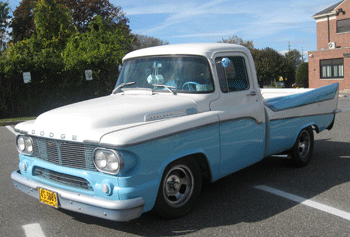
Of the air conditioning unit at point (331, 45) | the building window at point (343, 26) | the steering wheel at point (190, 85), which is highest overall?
the building window at point (343, 26)

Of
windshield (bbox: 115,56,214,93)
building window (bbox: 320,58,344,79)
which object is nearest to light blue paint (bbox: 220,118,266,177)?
windshield (bbox: 115,56,214,93)

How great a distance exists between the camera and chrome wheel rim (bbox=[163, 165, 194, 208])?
4074 mm

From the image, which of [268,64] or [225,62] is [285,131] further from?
[268,64]

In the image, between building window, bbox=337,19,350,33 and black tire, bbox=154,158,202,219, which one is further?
building window, bbox=337,19,350,33

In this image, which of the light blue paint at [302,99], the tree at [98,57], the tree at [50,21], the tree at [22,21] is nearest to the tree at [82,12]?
the tree at [22,21]

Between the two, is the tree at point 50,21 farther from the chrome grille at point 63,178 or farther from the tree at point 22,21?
the chrome grille at point 63,178

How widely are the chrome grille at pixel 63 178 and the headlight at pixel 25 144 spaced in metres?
0.25

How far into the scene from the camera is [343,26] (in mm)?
41094

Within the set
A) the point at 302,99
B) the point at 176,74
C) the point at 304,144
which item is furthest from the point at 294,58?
the point at 176,74

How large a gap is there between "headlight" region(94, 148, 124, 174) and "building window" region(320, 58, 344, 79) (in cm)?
4010

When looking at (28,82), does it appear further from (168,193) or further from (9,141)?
(168,193)

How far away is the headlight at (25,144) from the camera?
4366 mm

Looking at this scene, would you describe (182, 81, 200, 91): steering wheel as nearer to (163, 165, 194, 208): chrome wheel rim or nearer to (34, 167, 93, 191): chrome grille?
(163, 165, 194, 208): chrome wheel rim

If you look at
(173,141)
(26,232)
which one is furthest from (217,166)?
(26,232)
